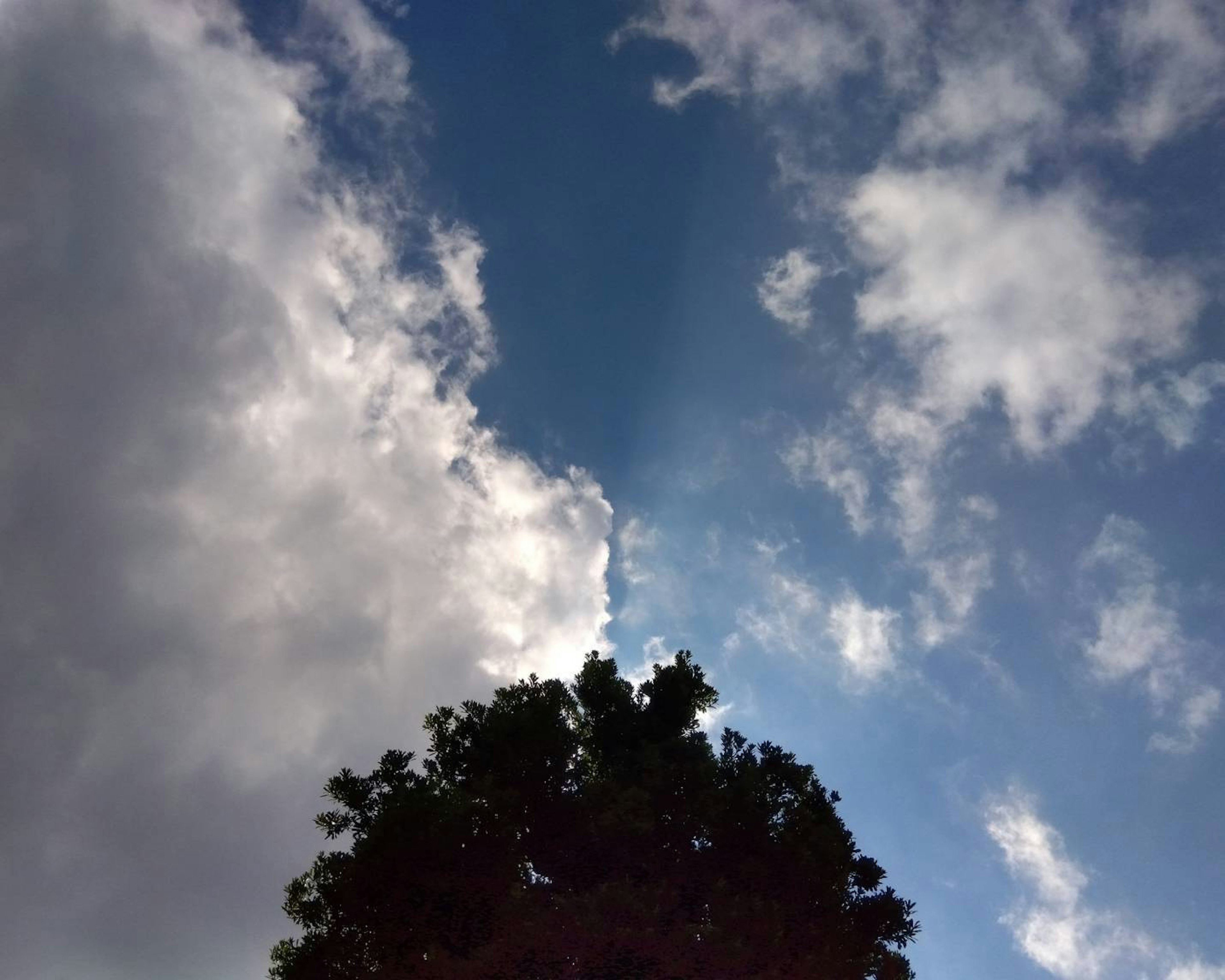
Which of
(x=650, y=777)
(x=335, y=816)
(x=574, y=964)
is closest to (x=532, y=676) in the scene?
(x=650, y=777)

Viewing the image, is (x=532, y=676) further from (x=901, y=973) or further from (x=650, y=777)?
(x=901, y=973)

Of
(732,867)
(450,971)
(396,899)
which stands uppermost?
(732,867)

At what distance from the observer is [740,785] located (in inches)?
587

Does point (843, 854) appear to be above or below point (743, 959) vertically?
above

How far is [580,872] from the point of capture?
46.6ft

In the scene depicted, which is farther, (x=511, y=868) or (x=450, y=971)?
(x=511, y=868)

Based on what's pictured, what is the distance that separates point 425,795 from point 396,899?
6.46ft

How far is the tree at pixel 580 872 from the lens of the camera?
12.7 metres

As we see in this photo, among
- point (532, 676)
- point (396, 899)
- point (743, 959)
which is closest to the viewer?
point (743, 959)

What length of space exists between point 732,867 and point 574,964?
3872 millimetres

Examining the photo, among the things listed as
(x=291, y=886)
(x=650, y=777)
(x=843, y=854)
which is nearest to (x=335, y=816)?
(x=291, y=886)

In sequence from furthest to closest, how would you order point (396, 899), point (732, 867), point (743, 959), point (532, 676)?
point (532, 676) < point (732, 867) < point (396, 899) < point (743, 959)

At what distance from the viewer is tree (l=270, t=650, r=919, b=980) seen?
12.7m

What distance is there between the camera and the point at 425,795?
13961 mm
